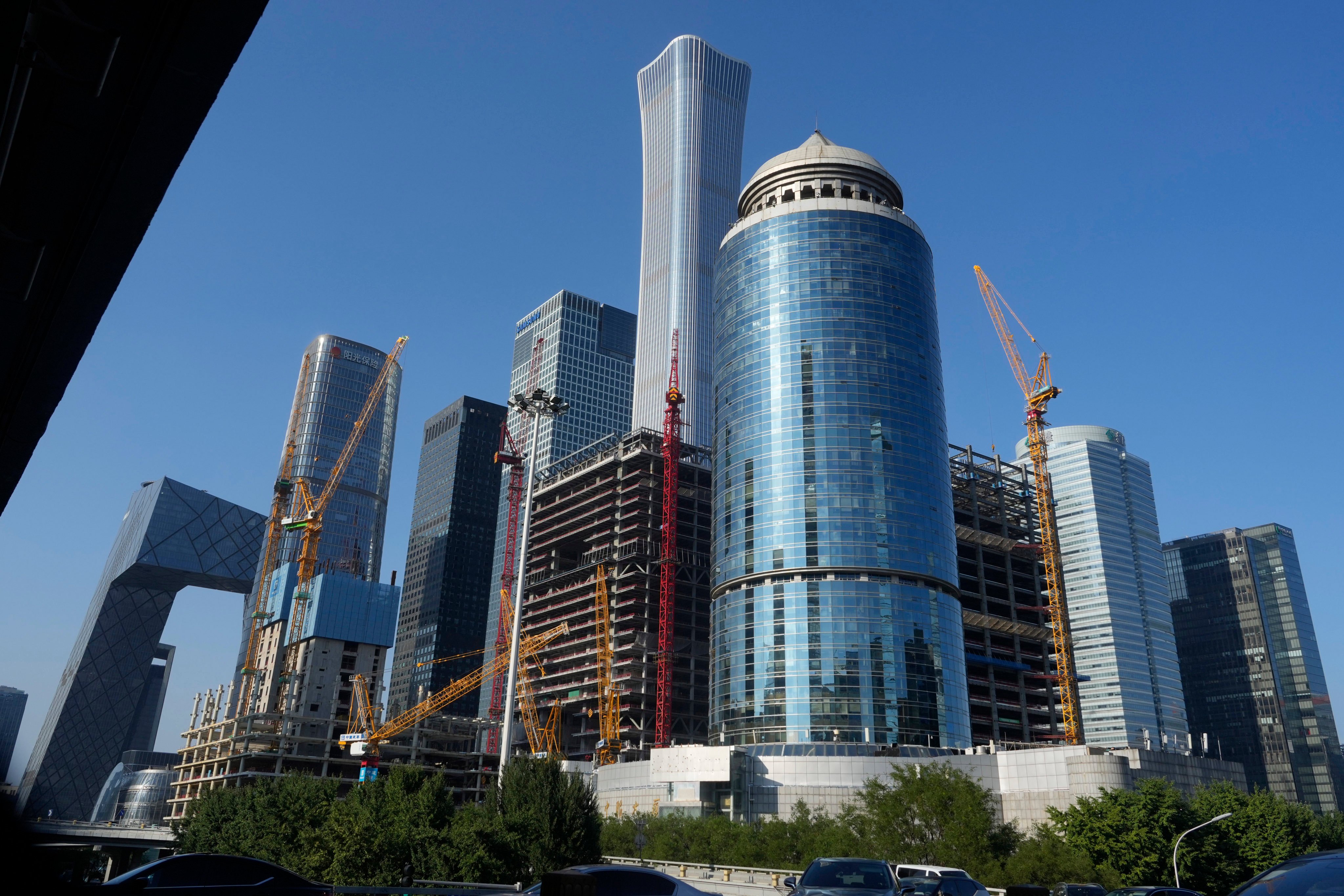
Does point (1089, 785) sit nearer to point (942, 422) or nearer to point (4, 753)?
point (942, 422)

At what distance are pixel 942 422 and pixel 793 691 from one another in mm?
49521

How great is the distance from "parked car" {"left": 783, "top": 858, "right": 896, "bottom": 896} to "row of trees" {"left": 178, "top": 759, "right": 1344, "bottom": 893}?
83.0ft

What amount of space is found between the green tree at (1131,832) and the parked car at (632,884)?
175ft

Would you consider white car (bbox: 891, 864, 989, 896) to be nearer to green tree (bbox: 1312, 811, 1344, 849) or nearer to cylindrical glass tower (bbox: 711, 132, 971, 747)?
green tree (bbox: 1312, 811, 1344, 849)

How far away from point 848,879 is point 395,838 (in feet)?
104

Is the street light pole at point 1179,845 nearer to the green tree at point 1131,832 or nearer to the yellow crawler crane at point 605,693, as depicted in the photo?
the green tree at point 1131,832

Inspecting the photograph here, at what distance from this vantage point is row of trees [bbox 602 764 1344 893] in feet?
204

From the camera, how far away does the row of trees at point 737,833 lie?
45469mm

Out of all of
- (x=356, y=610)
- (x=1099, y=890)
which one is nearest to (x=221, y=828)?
(x=1099, y=890)

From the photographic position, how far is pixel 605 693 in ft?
593

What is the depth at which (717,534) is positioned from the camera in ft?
495

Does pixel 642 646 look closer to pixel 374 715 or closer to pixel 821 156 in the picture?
pixel 374 715

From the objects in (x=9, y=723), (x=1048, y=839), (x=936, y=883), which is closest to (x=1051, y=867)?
(x=1048, y=839)

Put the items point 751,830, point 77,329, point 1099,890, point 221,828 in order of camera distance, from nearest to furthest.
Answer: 1. point 77,329
2. point 1099,890
3. point 221,828
4. point 751,830
